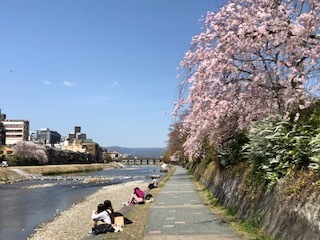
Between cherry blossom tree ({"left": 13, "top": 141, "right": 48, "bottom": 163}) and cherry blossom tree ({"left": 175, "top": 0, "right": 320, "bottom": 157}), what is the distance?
4232 inches

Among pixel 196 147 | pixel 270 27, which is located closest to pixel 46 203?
pixel 196 147

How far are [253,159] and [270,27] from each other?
13.9 ft

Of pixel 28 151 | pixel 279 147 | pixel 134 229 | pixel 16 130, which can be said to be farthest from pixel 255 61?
pixel 16 130

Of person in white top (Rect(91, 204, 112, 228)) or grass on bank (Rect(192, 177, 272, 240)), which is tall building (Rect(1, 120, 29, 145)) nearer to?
person in white top (Rect(91, 204, 112, 228))

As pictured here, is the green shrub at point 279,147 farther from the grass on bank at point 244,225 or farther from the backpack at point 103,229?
the backpack at point 103,229

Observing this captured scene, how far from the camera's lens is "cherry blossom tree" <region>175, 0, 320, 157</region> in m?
Answer: 8.20

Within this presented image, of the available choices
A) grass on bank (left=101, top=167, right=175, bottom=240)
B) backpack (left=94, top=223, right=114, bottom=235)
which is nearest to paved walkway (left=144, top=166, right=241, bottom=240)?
grass on bank (left=101, top=167, right=175, bottom=240)

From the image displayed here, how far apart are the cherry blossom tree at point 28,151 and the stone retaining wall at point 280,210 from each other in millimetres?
107591

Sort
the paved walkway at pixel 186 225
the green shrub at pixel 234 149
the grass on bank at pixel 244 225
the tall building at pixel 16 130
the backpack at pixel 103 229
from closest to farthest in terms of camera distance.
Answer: the grass on bank at pixel 244 225, the paved walkway at pixel 186 225, the backpack at pixel 103 229, the green shrub at pixel 234 149, the tall building at pixel 16 130

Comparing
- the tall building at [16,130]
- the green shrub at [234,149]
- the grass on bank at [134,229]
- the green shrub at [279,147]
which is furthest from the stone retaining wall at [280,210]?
the tall building at [16,130]

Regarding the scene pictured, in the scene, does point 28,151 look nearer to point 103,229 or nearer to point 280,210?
point 103,229

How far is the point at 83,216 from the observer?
21.4 m

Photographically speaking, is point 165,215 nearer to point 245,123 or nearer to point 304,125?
point 245,123

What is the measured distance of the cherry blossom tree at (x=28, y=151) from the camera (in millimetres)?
114062
